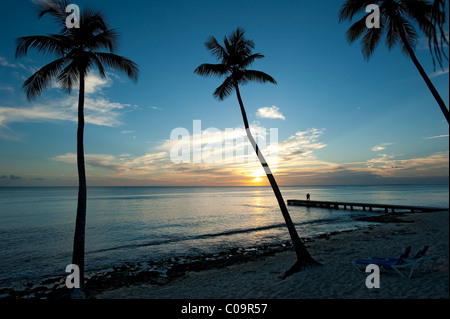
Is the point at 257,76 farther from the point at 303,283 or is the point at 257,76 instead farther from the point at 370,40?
the point at 303,283

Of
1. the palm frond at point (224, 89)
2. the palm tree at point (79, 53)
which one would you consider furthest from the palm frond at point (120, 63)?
the palm frond at point (224, 89)

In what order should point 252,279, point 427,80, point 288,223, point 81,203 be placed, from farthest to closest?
point 288,223, point 252,279, point 427,80, point 81,203

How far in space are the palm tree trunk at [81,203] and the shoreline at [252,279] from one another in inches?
72.5

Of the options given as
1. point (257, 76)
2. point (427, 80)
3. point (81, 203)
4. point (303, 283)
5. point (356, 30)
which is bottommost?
point (303, 283)

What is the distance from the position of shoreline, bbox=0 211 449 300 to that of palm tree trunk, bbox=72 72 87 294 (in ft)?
6.04

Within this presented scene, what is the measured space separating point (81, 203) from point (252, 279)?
764cm

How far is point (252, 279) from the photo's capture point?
10000 millimetres

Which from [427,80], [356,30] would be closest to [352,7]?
[356,30]

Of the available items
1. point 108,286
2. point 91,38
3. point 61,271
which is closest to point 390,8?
point 91,38

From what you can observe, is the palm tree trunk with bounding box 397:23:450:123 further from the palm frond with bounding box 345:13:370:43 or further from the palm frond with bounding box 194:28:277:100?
the palm frond with bounding box 194:28:277:100

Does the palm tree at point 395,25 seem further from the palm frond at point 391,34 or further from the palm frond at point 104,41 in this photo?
the palm frond at point 104,41

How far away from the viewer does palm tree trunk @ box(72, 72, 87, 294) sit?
323 inches

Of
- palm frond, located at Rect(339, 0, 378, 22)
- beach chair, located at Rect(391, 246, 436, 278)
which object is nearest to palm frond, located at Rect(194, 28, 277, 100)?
palm frond, located at Rect(339, 0, 378, 22)
